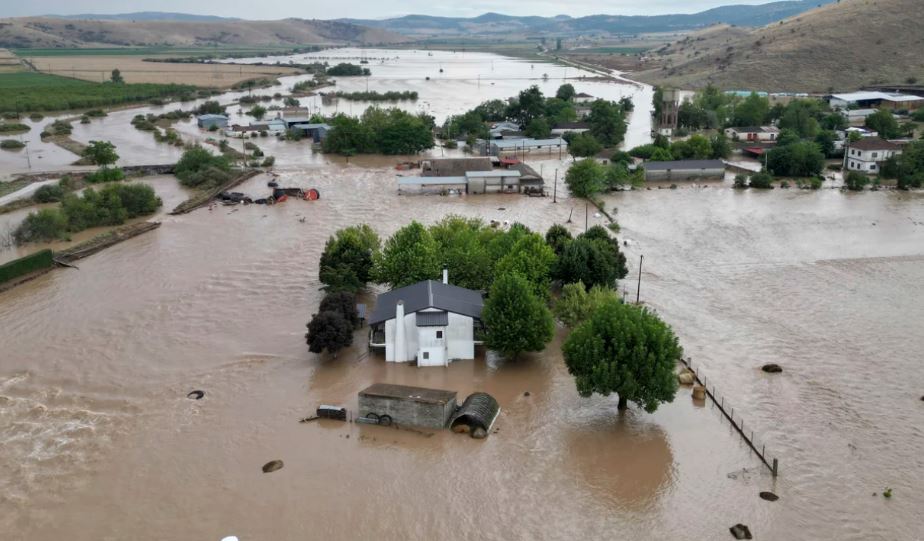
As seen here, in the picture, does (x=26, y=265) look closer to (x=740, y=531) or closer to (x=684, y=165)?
(x=740, y=531)

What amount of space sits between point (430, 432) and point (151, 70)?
342 ft

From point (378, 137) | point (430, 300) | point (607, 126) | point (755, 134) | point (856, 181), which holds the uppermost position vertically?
point (607, 126)

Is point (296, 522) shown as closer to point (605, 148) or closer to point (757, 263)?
point (757, 263)

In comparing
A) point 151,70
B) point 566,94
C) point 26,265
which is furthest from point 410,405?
point 151,70

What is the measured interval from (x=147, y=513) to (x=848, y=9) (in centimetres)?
9432

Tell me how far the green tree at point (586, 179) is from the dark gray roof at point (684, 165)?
536 centimetres

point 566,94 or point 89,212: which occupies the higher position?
point 566,94

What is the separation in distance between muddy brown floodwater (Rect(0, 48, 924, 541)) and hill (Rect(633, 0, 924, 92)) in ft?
177

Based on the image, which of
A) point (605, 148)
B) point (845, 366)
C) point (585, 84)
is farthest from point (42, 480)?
point (585, 84)

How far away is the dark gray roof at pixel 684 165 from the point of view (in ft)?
134

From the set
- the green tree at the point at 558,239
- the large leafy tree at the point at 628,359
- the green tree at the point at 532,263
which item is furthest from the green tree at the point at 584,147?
the large leafy tree at the point at 628,359

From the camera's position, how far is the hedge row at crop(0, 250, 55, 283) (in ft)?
78.4

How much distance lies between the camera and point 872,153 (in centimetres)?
4072

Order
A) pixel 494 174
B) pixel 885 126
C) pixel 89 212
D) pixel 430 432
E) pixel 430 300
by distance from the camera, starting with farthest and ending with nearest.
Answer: pixel 885 126
pixel 494 174
pixel 89 212
pixel 430 300
pixel 430 432
